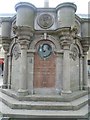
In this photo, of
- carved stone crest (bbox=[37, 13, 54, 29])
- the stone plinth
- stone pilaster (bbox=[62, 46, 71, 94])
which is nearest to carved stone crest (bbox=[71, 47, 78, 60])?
stone pilaster (bbox=[62, 46, 71, 94])

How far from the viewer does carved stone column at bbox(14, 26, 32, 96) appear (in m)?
8.34

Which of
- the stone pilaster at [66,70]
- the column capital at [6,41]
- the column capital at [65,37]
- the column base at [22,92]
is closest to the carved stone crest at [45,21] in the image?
the column capital at [65,37]

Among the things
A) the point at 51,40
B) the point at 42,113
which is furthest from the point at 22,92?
the point at 51,40

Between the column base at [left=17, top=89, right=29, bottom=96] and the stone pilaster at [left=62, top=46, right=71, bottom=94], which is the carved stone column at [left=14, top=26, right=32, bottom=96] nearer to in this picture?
the column base at [left=17, top=89, right=29, bottom=96]

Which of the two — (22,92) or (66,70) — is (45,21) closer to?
(66,70)

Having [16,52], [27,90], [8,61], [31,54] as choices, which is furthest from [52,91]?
[8,61]

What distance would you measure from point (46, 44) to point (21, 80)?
213 cm

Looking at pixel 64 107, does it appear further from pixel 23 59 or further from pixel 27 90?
pixel 23 59

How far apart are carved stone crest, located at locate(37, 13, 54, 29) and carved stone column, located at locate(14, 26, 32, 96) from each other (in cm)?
83

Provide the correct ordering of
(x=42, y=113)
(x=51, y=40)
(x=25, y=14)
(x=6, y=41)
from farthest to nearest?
(x=6, y=41)
(x=51, y=40)
(x=25, y=14)
(x=42, y=113)

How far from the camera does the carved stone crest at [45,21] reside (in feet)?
29.3

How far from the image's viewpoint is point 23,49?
859 centimetres

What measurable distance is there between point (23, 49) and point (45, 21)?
1.79 m

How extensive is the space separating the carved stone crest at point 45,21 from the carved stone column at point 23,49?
32.6 inches
